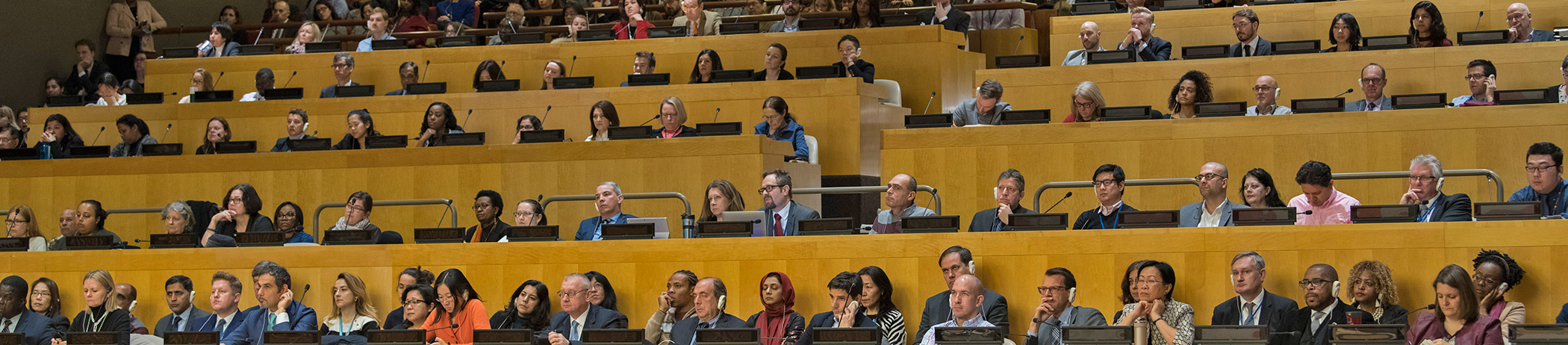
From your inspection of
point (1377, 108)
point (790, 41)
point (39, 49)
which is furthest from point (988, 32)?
point (39, 49)

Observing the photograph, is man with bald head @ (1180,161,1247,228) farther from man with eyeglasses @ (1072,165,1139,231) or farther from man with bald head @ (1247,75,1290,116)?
man with bald head @ (1247,75,1290,116)

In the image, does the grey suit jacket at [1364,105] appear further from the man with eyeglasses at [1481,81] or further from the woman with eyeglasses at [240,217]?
the woman with eyeglasses at [240,217]

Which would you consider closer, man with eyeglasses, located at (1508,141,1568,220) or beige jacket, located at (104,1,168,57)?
man with eyeglasses, located at (1508,141,1568,220)

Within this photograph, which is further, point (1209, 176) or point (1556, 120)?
point (1556, 120)

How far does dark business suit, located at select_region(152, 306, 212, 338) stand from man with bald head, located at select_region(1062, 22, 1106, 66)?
407 cm

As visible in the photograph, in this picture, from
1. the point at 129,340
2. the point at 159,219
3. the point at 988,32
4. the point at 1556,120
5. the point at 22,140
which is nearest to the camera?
the point at 129,340

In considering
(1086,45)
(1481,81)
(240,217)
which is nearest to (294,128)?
(240,217)

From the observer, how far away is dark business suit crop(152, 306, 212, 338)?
5094 mm

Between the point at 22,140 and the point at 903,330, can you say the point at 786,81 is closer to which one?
the point at 903,330

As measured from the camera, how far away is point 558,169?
654 cm

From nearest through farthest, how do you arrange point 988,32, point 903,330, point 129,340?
point 903,330
point 129,340
point 988,32

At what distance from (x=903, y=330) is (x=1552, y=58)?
143 inches

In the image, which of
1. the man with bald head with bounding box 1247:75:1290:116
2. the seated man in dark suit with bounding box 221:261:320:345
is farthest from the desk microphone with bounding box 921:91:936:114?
the seated man in dark suit with bounding box 221:261:320:345

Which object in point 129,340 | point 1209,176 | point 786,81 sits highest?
point 786,81
